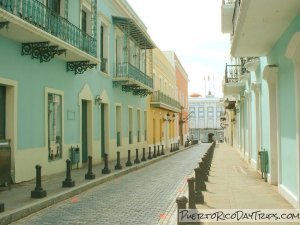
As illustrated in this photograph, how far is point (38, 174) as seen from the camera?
9.28 m

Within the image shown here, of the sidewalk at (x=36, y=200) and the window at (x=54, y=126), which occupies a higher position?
the window at (x=54, y=126)

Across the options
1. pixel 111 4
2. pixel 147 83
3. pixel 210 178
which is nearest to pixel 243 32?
pixel 210 178

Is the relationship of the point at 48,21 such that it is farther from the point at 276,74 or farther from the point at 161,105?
the point at 161,105

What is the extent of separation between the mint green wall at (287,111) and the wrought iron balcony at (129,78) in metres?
11.9

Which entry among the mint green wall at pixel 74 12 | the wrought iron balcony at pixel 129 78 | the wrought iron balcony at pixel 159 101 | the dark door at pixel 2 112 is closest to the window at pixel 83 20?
the mint green wall at pixel 74 12

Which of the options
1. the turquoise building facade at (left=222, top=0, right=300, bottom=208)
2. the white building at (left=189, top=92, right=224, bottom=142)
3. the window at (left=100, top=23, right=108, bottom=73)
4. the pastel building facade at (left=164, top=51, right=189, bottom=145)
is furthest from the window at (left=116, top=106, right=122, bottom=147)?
the white building at (left=189, top=92, right=224, bottom=142)

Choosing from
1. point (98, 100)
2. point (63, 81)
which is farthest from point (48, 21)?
point (98, 100)

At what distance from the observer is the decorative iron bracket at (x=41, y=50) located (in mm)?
11773

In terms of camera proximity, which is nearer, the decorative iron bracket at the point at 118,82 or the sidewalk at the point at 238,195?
the sidewalk at the point at 238,195

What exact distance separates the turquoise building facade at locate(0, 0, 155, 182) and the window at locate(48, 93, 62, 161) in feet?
0.10

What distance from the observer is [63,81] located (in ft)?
47.9

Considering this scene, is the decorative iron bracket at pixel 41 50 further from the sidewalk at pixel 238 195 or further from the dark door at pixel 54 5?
the sidewalk at pixel 238 195

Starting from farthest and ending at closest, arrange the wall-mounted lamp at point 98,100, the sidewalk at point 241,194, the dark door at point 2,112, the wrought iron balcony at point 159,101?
the wrought iron balcony at point 159,101, the wall-mounted lamp at point 98,100, the dark door at point 2,112, the sidewalk at point 241,194

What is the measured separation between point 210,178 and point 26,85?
5.82 m
